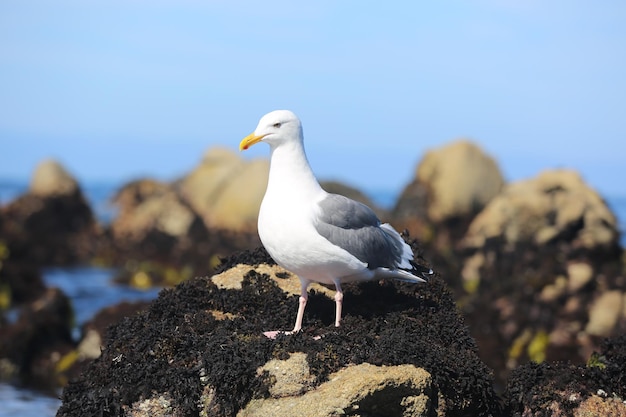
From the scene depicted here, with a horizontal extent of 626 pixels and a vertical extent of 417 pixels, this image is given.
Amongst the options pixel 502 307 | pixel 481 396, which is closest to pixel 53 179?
pixel 502 307

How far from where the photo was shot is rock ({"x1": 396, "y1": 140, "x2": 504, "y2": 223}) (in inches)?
969

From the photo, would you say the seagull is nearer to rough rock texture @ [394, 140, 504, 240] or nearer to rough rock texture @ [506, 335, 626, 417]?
rough rock texture @ [506, 335, 626, 417]

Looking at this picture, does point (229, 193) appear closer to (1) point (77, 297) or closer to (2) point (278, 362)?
(1) point (77, 297)

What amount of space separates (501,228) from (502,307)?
332cm

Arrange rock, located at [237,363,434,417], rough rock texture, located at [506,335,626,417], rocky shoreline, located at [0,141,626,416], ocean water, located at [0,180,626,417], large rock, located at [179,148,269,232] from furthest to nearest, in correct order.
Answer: large rock, located at [179,148,269,232], ocean water, located at [0,180,626,417], rough rock texture, located at [506,335,626,417], rocky shoreline, located at [0,141,626,416], rock, located at [237,363,434,417]

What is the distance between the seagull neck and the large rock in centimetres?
1907

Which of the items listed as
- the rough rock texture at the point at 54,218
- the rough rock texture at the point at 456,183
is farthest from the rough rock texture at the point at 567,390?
the rough rock texture at the point at 54,218

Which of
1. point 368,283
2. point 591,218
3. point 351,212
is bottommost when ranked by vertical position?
point 591,218

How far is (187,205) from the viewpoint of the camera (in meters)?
30.6

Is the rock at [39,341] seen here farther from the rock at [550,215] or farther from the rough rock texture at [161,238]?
the rock at [550,215]

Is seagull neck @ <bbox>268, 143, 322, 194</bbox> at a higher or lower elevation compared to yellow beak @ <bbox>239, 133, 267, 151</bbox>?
lower

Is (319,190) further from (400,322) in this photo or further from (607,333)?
(607,333)

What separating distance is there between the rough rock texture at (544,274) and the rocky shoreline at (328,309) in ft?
0.13

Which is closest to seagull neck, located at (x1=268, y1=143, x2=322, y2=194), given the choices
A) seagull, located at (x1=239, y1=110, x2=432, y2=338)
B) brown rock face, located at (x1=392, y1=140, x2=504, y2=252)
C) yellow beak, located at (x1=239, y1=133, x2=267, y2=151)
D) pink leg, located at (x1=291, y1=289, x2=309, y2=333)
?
seagull, located at (x1=239, y1=110, x2=432, y2=338)
